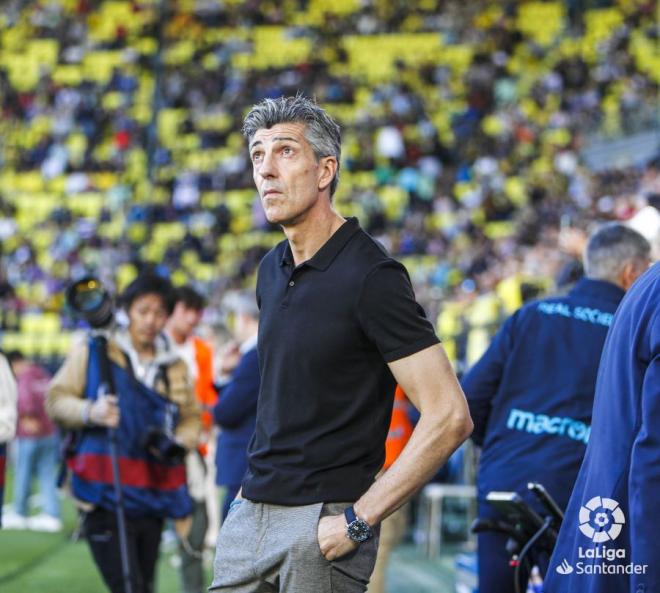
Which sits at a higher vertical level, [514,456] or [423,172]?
[423,172]

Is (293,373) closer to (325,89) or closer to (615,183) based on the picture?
(615,183)

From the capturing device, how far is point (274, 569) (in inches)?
125

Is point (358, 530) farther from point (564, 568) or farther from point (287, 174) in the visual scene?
point (287, 174)

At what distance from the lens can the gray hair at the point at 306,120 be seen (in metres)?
3.34

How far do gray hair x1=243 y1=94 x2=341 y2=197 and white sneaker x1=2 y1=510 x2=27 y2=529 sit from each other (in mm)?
9471

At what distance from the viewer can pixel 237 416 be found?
6.15 m

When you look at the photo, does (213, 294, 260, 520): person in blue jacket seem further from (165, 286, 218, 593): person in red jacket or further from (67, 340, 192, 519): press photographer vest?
(67, 340, 192, 519): press photographer vest

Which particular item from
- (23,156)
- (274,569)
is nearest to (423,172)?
(23,156)

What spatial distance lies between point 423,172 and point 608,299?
21356mm

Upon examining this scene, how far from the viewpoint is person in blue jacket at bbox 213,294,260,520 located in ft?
19.5

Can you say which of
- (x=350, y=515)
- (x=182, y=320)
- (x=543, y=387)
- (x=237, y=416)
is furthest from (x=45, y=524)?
(x=350, y=515)

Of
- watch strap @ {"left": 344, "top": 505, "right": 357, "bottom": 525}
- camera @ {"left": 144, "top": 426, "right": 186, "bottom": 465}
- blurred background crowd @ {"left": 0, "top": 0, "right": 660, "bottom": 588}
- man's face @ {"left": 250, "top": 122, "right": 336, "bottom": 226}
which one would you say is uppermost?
blurred background crowd @ {"left": 0, "top": 0, "right": 660, "bottom": 588}

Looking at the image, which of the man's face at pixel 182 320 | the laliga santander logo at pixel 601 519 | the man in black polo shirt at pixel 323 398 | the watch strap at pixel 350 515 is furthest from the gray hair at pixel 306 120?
the man's face at pixel 182 320

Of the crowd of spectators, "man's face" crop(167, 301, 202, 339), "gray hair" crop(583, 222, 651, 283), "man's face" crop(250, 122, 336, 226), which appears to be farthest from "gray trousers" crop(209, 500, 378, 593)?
the crowd of spectators
